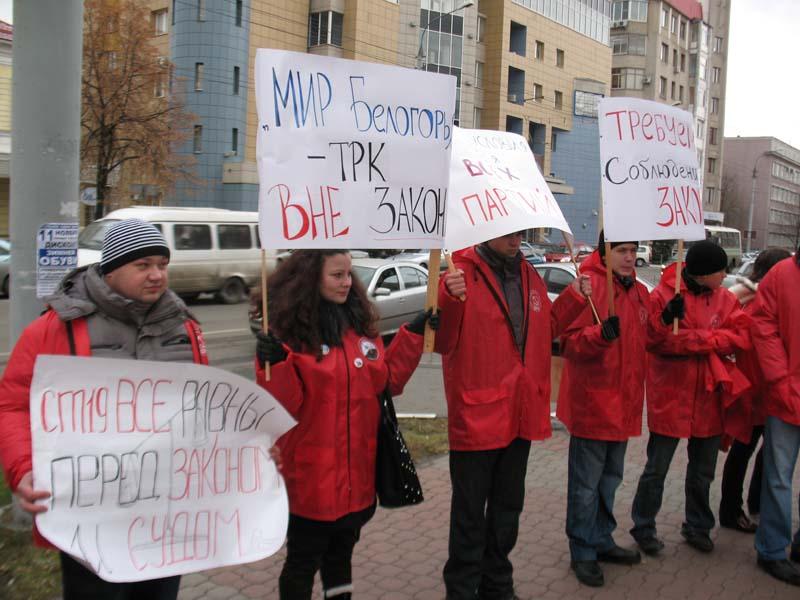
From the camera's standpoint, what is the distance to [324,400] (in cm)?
310

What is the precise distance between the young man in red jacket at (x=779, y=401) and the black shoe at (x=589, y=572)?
38.8 inches

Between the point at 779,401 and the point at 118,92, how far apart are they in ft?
82.3

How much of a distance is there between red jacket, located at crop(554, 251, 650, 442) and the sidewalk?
83 cm

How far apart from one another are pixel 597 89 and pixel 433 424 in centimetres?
5539

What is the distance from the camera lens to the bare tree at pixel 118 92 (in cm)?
2523

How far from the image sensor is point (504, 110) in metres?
51.4

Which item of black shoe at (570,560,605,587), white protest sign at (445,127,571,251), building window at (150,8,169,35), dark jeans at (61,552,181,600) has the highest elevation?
building window at (150,8,169,35)

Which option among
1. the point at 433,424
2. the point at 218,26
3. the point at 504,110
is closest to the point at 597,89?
the point at 504,110

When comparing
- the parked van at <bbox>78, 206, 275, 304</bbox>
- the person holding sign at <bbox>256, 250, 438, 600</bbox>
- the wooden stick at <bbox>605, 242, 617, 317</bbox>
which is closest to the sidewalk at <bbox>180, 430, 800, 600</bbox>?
the person holding sign at <bbox>256, 250, 438, 600</bbox>

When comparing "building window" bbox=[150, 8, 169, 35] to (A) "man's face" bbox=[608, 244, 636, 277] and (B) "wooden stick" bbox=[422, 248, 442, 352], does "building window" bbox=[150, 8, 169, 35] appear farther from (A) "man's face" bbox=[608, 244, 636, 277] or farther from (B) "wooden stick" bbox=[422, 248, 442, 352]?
(B) "wooden stick" bbox=[422, 248, 442, 352]

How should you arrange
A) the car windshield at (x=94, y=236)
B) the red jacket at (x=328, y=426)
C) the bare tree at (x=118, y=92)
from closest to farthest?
the red jacket at (x=328, y=426), the car windshield at (x=94, y=236), the bare tree at (x=118, y=92)

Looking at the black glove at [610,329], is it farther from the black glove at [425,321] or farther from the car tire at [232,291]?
the car tire at [232,291]

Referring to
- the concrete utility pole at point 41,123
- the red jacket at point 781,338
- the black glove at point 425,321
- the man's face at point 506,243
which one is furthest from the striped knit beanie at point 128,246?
the red jacket at point 781,338

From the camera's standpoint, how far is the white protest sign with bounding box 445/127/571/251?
11.9 ft
